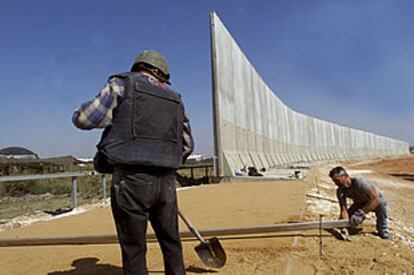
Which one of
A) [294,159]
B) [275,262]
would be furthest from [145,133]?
[294,159]

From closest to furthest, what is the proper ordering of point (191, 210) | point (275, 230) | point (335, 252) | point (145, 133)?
1. point (145, 133)
2. point (335, 252)
3. point (275, 230)
4. point (191, 210)

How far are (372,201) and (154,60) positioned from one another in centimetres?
331

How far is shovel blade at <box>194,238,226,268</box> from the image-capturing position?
10.4 ft

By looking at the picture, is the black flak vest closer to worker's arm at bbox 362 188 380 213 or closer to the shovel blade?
the shovel blade

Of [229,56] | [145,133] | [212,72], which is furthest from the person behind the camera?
[229,56]

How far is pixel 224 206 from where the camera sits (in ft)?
23.2

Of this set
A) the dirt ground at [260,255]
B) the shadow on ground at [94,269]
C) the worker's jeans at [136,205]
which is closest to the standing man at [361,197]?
the dirt ground at [260,255]

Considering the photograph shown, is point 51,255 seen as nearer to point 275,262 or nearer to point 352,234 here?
point 275,262

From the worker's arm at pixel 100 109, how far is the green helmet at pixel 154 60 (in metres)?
0.28

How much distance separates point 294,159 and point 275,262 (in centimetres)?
3079

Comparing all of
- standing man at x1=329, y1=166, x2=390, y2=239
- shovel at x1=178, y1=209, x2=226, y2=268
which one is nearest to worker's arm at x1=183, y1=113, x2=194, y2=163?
shovel at x1=178, y1=209, x2=226, y2=268

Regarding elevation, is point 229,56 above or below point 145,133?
above

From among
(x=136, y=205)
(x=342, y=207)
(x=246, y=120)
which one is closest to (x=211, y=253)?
(x=136, y=205)

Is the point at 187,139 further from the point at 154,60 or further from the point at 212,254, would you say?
the point at 212,254
